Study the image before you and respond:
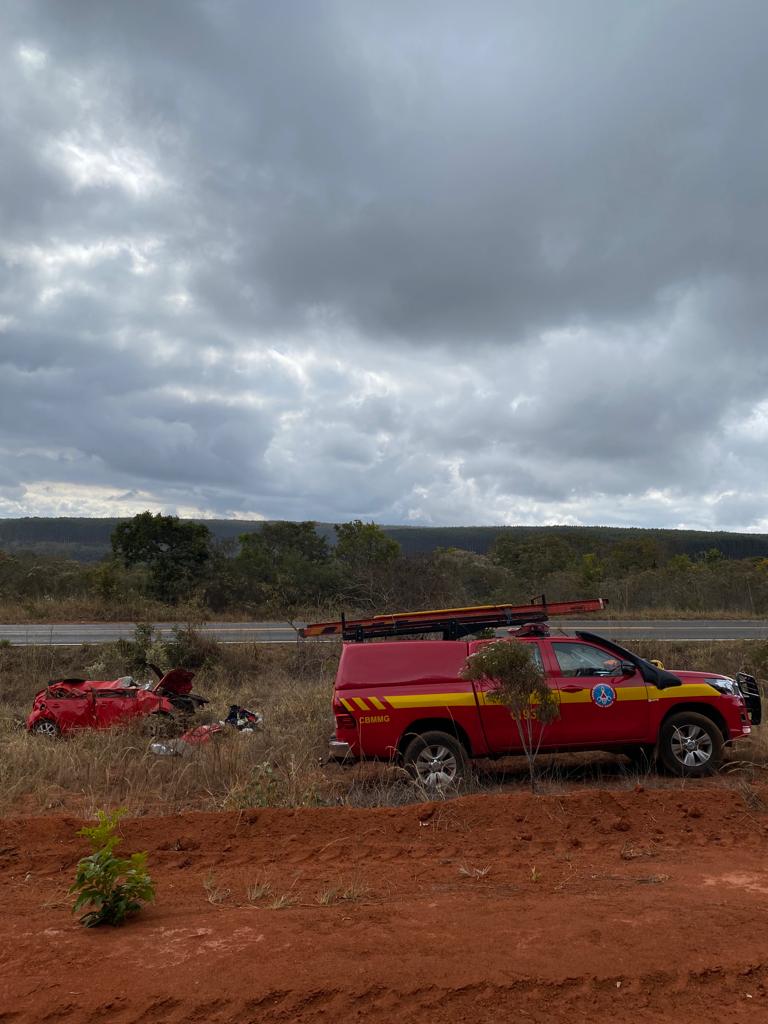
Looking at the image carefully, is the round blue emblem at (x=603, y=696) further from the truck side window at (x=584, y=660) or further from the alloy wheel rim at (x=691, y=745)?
the alloy wheel rim at (x=691, y=745)

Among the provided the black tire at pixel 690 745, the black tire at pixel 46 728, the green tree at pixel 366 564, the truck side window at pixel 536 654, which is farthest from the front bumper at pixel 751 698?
the green tree at pixel 366 564

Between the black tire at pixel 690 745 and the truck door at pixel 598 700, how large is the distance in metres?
0.30

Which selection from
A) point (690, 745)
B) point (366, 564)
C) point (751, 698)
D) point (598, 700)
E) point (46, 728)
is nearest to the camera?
point (598, 700)

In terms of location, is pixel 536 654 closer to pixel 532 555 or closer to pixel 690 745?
pixel 690 745

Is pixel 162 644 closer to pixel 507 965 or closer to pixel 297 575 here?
pixel 297 575

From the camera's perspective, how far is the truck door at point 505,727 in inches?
332

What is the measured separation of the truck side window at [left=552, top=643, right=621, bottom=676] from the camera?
29.1 ft

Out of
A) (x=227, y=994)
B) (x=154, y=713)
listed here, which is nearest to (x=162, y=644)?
(x=154, y=713)

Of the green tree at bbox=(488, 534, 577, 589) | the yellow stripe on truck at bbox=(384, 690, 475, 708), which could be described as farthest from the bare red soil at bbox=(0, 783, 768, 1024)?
the green tree at bbox=(488, 534, 577, 589)

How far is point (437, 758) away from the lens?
27.3ft

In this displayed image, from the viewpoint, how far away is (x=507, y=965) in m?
3.86

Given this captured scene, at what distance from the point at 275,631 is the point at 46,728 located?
1110 centimetres

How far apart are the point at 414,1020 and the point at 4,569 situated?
3452 centimetres

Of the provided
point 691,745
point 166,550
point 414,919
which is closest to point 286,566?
point 166,550
